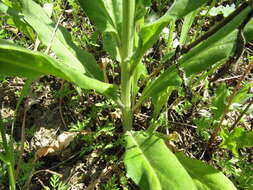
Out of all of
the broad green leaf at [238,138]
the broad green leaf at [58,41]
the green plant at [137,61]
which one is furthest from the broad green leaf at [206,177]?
the broad green leaf at [58,41]

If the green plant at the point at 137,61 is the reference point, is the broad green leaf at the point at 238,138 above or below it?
below

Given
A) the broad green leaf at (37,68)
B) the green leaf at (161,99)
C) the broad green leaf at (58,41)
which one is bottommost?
the green leaf at (161,99)

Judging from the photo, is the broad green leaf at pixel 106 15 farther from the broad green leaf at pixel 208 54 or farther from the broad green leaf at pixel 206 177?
the broad green leaf at pixel 206 177

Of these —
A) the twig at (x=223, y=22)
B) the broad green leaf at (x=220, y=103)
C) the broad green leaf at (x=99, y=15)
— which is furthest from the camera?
the broad green leaf at (x=220, y=103)

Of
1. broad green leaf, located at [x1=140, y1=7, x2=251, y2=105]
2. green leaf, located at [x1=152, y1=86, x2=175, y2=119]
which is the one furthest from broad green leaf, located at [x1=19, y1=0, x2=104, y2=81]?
broad green leaf, located at [x1=140, y1=7, x2=251, y2=105]

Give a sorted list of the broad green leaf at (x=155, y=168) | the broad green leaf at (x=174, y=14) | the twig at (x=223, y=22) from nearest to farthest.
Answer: the twig at (x=223, y=22)
the broad green leaf at (x=155, y=168)
the broad green leaf at (x=174, y=14)

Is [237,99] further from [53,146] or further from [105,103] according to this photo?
[53,146]

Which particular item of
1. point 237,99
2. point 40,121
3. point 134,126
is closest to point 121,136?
point 134,126

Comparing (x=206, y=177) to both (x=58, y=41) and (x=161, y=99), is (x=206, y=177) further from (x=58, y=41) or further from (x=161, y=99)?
(x=58, y=41)
